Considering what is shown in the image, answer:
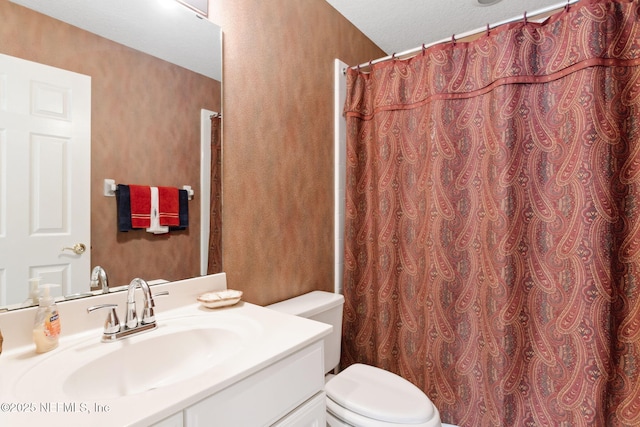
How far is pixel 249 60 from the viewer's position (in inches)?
52.4

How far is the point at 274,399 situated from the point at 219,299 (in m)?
0.43

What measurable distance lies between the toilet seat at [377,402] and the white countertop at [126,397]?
437mm

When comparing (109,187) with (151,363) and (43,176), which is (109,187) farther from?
(151,363)

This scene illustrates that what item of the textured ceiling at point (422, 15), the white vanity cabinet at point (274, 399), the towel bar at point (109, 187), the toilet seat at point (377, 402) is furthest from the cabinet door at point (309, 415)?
the textured ceiling at point (422, 15)

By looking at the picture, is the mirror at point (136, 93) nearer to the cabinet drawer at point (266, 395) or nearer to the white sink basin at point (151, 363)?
the white sink basin at point (151, 363)

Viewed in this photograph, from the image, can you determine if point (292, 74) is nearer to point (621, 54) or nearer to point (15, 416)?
point (621, 54)

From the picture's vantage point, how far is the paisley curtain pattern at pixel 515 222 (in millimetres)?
1216

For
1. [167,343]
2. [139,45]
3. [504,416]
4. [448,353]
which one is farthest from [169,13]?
[504,416]

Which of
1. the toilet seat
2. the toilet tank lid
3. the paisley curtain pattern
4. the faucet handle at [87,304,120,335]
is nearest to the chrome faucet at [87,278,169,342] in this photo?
the faucet handle at [87,304,120,335]

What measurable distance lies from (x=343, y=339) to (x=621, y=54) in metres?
1.82

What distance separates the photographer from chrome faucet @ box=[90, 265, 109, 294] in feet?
3.06

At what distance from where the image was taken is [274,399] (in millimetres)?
791

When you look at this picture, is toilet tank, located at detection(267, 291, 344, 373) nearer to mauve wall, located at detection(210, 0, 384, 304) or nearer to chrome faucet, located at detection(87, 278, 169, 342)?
mauve wall, located at detection(210, 0, 384, 304)

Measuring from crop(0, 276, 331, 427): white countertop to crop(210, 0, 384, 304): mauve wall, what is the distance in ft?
1.50
